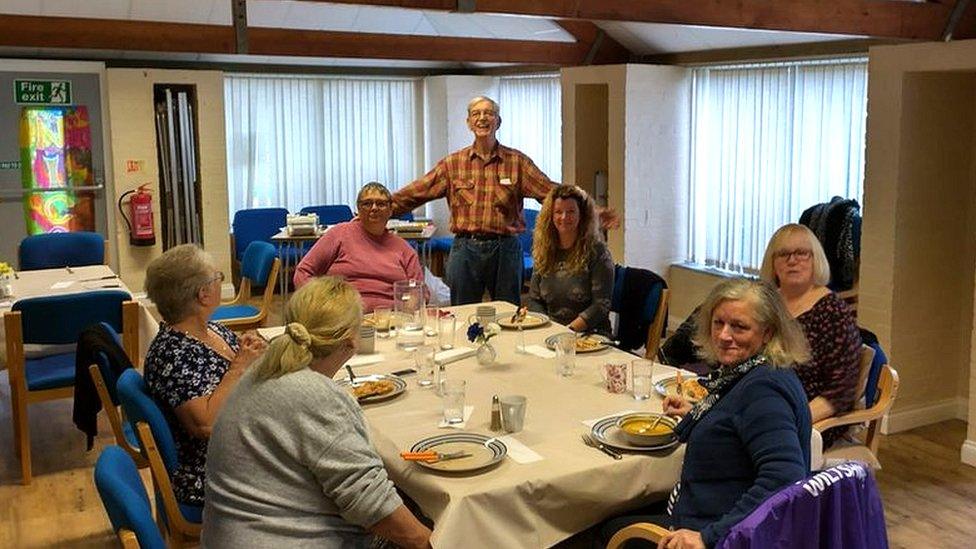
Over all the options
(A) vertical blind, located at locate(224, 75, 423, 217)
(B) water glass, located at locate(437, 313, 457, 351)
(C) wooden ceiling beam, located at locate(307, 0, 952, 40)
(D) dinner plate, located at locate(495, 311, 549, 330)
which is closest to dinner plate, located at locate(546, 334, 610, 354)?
(D) dinner plate, located at locate(495, 311, 549, 330)

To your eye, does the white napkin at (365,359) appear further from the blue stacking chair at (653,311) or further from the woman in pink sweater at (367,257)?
the blue stacking chair at (653,311)

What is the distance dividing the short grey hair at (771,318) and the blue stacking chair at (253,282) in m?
3.48

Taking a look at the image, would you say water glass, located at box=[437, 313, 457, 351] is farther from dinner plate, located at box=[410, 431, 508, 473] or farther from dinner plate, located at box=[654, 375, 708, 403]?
dinner plate, located at box=[410, 431, 508, 473]

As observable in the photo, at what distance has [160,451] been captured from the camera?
101 inches

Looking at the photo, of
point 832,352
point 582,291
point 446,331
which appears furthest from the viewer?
point 582,291

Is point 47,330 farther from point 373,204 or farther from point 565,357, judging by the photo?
point 565,357

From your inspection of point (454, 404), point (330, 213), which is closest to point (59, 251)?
point (330, 213)

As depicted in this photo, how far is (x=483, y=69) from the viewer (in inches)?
357

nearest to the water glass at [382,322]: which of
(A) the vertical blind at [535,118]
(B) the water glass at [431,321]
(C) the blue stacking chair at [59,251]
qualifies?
(B) the water glass at [431,321]

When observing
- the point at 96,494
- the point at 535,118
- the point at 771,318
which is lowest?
the point at 96,494

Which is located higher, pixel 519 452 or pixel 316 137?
pixel 316 137

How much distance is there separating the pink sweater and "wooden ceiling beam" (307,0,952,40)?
53.3 inches

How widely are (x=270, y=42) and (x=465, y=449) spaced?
17.4ft

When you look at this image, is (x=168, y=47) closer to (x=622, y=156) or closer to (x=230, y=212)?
(x=230, y=212)
